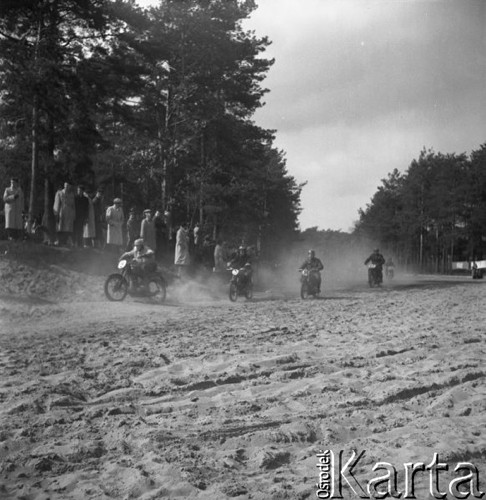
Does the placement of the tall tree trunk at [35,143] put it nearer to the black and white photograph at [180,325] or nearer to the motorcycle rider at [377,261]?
the black and white photograph at [180,325]

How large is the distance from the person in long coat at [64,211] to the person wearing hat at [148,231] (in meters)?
1.98

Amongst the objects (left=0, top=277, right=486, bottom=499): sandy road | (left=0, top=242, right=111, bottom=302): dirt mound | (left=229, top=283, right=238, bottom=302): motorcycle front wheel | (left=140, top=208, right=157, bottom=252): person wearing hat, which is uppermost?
(left=140, top=208, right=157, bottom=252): person wearing hat

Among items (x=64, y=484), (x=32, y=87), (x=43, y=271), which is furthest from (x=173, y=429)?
(x=32, y=87)

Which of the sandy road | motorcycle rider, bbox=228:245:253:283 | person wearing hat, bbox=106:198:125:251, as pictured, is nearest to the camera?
the sandy road

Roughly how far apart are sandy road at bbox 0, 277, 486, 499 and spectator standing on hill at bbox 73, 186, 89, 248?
9325mm

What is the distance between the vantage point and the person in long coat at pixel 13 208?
1602 cm

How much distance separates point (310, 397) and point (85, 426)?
1664 mm

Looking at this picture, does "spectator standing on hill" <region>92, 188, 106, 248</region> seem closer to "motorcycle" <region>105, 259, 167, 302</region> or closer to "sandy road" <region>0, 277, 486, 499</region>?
"motorcycle" <region>105, 259, 167, 302</region>

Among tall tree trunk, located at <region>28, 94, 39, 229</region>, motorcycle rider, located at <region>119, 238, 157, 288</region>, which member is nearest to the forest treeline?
tall tree trunk, located at <region>28, 94, 39, 229</region>

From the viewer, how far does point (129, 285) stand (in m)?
14.5

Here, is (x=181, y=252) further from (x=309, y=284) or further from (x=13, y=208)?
(x=13, y=208)

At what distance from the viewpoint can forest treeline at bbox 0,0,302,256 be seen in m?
18.5

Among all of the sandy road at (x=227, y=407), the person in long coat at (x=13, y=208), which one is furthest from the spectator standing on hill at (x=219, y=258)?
the sandy road at (x=227, y=407)

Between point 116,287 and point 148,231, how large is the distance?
4.45 m
